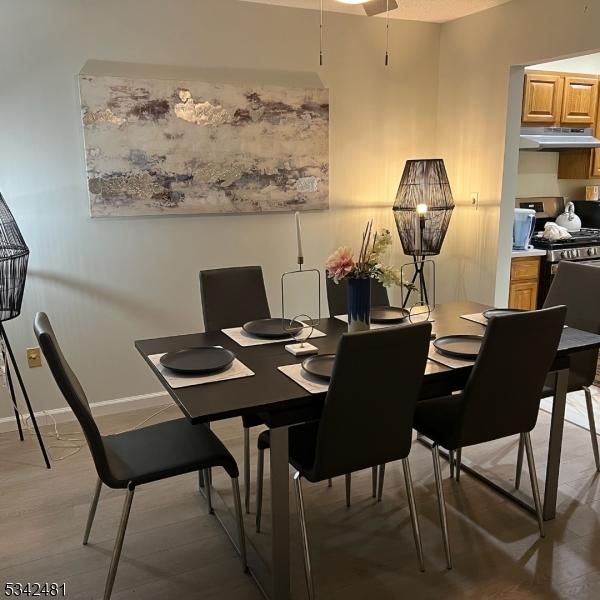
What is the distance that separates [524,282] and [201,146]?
2.63 meters

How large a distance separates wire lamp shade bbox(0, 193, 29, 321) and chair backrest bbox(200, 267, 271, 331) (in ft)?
3.02

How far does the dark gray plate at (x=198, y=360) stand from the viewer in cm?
207

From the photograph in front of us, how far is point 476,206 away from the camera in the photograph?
4.02 meters

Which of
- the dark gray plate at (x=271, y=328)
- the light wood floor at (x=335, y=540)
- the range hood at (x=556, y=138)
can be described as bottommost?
the light wood floor at (x=335, y=540)

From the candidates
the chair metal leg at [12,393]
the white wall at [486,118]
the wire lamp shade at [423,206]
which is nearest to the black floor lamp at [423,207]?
the wire lamp shade at [423,206]

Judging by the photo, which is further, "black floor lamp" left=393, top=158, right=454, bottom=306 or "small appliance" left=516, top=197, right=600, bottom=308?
"small appliance" left=516, top=197, right=600, bottom=308

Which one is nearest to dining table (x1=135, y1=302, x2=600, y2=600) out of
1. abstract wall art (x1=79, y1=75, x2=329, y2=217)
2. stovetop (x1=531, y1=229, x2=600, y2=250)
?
abstract wall art (x1=79, y1=75, x2=329, y2=217)

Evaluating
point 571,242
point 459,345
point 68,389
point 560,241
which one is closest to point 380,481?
point 459,345

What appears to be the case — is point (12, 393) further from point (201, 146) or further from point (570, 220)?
point (570, 220)

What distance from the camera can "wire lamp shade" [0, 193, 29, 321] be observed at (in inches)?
114

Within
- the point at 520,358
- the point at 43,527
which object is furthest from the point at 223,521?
the point at 520,358

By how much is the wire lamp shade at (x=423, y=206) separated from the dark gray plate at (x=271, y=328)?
152 cm

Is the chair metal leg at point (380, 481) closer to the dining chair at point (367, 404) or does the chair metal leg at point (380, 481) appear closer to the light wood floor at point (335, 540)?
the light wood floor at point (335, 540)

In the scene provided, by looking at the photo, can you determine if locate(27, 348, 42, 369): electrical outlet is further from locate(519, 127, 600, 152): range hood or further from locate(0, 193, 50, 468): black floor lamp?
locate(519, 127, 600, 152): range hood
